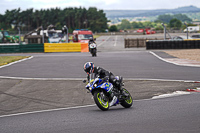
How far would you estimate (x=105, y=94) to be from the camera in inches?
356

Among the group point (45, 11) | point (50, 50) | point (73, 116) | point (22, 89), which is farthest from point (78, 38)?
point (45, 11)

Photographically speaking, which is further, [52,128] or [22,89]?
[22,89]

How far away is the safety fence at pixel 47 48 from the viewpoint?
123ft

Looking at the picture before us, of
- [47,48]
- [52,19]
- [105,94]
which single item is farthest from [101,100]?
[52,19]

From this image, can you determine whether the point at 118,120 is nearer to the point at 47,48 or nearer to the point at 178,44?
the point at 178,44

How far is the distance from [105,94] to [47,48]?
2978 centimetres

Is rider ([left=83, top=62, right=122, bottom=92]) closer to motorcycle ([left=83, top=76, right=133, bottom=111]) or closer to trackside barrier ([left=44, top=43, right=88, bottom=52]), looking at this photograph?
motorcycle ([left=83, top=76, right=133, bottom=111])

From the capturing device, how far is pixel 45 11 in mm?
157375

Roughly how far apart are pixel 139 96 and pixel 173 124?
4.66m

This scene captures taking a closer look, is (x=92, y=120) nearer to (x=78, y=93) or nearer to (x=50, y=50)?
(x=78, y=93)

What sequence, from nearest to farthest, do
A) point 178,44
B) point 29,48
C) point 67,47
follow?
point 178,44 → point 67,47 → point 29,48

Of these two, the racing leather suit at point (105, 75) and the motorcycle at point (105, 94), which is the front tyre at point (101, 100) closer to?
the motorcycle at point (105, 94)

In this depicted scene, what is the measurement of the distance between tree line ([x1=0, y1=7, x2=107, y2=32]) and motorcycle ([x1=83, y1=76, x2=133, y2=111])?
13506 cm

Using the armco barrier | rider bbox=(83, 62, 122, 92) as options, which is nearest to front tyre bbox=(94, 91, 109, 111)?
rider bbox=(83, 62, 122, 92)
